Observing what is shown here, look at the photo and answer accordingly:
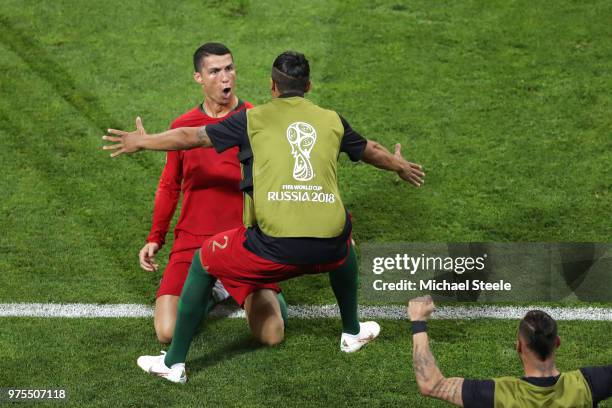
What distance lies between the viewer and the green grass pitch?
7.48 metres

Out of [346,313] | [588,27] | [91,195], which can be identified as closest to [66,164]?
[91,195]

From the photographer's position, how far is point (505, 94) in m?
11.1

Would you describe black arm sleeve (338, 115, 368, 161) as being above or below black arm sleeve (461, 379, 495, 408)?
above

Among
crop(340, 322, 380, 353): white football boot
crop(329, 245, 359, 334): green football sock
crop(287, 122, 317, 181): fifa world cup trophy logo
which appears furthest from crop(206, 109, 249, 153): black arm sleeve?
crop(340, 322, 380, 353): white football boot

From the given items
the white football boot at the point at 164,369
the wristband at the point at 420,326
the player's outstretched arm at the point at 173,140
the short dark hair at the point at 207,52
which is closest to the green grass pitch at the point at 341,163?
the white football boot at the point at 164,369

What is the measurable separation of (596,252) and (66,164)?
4.74 m

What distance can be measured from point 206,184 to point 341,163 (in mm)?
2556

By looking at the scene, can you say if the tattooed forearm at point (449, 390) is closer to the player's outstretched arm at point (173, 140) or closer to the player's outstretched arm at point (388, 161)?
the player's outstretched arm at point (388, 161)

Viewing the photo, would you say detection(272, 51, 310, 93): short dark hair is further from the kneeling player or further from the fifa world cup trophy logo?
the fifa world cup trophy logo

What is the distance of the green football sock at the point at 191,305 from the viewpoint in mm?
7086

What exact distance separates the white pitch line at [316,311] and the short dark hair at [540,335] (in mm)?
3014

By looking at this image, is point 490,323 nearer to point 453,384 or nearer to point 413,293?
point 413,293

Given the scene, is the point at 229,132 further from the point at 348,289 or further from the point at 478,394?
the point at 478,394

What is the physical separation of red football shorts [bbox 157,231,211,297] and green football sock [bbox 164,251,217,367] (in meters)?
0.96
